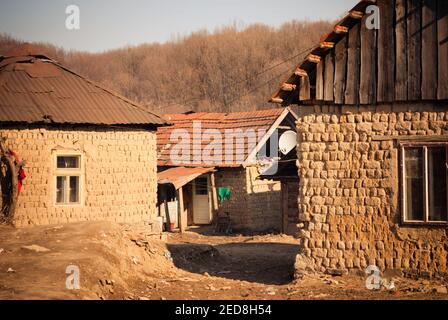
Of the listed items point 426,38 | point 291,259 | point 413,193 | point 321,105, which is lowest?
point 291,259

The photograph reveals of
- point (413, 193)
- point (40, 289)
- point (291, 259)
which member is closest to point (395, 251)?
point (413, 193)

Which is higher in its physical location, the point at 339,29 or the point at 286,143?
the point at 339,29

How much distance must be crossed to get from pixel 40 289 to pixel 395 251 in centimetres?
675

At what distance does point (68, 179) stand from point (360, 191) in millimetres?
9044

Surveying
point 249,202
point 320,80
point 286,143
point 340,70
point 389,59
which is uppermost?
point 389,59

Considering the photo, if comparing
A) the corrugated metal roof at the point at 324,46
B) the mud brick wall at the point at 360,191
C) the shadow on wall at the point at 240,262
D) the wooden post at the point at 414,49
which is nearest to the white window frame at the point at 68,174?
the shadow on wall at the point at 240,262

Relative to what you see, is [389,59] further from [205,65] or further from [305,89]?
[205,65]

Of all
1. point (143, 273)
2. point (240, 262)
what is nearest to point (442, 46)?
point (143, 273)

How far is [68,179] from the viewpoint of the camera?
18.0 m

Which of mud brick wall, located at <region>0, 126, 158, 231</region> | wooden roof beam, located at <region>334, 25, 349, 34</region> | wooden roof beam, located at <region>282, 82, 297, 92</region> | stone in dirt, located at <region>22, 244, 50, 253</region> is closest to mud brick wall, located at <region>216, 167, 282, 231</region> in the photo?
mud brick wall, located at <region>0, 126, 158, 231</region>

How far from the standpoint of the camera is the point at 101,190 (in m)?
18.3

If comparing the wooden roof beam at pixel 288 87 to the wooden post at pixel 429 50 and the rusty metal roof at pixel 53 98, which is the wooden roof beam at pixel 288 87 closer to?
the wooden post at pixel 429 50
